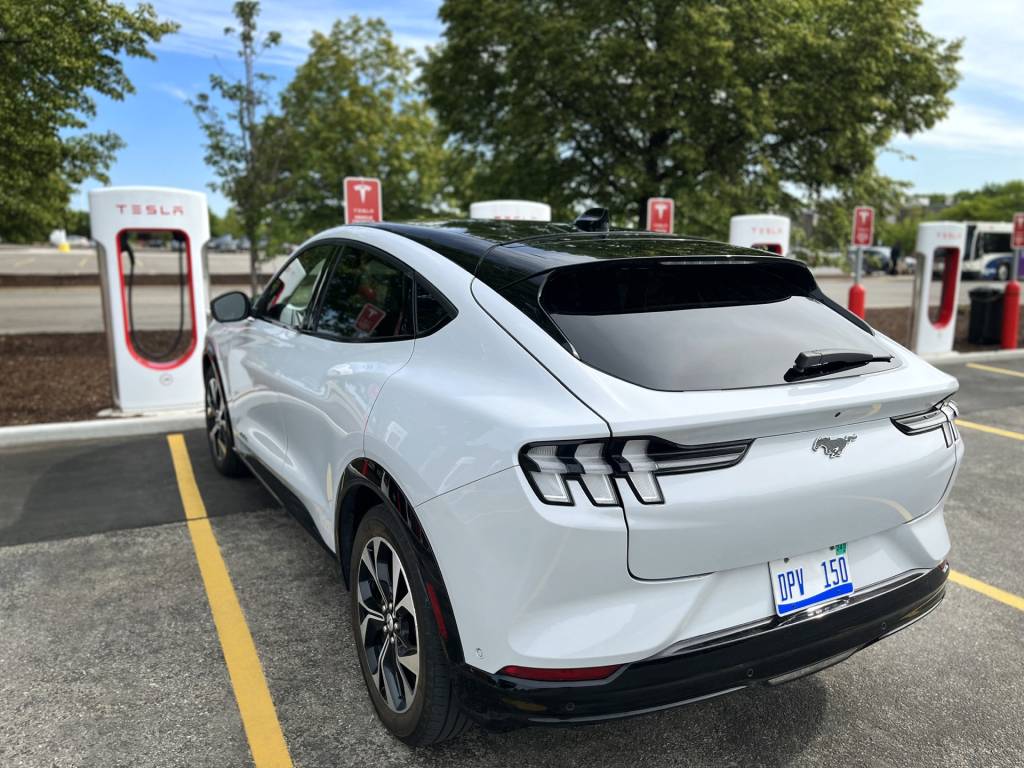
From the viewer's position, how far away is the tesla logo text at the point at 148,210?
721 cm

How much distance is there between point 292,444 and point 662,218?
9.26 metres

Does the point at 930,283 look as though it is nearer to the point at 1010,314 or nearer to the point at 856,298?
the point at 856,298

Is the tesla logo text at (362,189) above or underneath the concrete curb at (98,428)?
above

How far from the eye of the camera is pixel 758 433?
2.12 meters

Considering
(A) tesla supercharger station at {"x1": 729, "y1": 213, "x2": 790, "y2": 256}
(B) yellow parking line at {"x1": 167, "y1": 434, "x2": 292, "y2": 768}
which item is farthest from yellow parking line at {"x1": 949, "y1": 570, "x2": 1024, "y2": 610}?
(A) tesla supercharger station at {"x1": 729, "y1": 213, "x2": 790, "y2": 256}

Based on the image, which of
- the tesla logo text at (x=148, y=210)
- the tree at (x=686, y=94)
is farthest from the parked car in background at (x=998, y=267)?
the tesla logo text at (x=148, y=210)

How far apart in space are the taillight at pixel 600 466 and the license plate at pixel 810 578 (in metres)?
0.49

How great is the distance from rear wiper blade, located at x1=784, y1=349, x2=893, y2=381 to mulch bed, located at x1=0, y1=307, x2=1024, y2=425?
710 cm

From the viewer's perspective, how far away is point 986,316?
13.3 metres

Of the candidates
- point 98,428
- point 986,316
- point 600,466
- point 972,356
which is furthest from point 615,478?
point 986,316

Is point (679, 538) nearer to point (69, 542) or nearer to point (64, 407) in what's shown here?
point (69, 542)

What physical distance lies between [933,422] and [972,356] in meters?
10.8

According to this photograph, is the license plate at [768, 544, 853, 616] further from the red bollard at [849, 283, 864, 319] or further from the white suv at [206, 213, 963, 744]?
the red bollard at [849, 283, 864, 319]

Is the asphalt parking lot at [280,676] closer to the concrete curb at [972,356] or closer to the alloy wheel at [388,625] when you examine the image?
the alloy wheel at [388,625]
